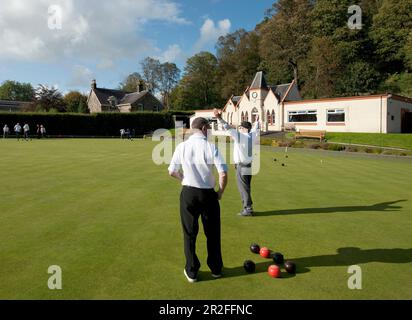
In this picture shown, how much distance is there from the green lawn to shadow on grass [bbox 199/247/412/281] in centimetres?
2

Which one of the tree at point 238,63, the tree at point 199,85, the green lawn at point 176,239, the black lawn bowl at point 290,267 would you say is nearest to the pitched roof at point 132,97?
the tree at point 199,85

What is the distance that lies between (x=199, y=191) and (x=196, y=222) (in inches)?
19.1

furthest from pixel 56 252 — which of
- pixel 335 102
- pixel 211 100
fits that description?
pixel 211 100

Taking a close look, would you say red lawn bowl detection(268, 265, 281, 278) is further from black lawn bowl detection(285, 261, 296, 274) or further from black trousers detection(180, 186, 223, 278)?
black trousers detection(180, 186, 223, 278)

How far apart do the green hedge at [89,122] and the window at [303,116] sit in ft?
76.1

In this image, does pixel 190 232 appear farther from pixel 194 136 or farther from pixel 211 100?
pixel 211 100

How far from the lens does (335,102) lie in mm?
39938

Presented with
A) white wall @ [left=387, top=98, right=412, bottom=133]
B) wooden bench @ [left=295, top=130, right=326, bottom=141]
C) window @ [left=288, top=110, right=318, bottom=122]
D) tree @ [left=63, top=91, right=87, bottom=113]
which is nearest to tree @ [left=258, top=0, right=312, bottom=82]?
window @ [left=288, top=110, right=318, bottom=122]

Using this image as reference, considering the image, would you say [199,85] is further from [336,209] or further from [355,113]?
[336,209]

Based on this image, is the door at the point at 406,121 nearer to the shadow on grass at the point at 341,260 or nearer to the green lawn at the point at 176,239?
the green lawn at the point at 176,239

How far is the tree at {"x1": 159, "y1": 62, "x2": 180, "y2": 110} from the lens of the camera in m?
96.8

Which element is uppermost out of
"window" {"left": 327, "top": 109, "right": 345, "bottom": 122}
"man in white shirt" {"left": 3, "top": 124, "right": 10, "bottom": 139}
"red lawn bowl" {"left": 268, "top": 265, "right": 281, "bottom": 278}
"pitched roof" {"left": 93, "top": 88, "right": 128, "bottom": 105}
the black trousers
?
"pitched roof" {"left": 93, "top": 88, "right": 128, "bottom": 105}

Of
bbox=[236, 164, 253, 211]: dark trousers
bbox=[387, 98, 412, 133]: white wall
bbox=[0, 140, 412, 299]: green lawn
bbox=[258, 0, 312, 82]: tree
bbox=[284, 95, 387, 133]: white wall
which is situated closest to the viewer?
bbox=[0, 140, 412, 299]: green lawn

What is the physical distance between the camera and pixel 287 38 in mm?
68188
